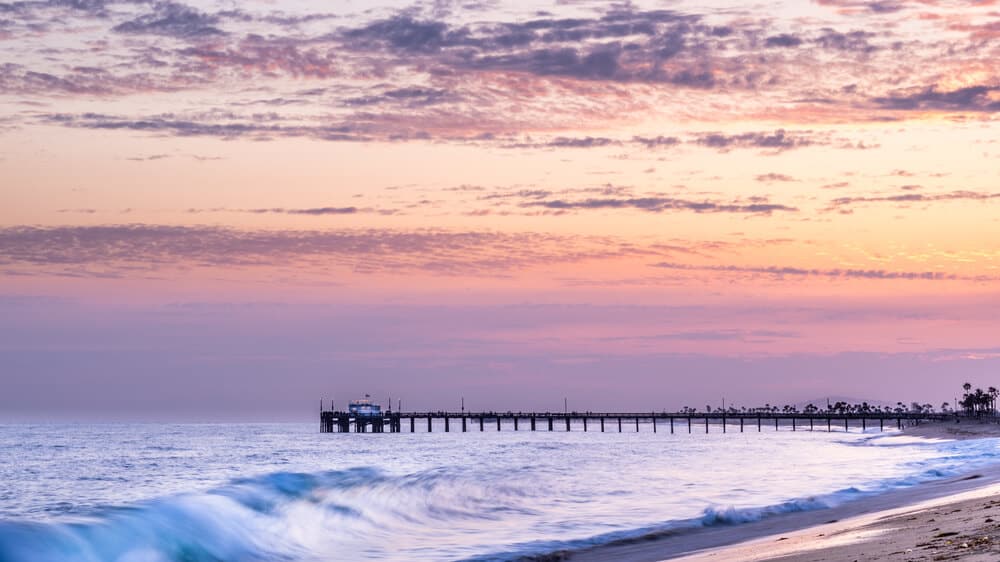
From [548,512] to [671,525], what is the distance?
18.4ft

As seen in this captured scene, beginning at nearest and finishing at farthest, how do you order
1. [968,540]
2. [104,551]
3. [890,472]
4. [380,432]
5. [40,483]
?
[968,540] → [104,551] → [890,472] → [40,483] → [380,432]

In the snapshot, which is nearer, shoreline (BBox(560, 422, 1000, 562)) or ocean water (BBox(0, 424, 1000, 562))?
shoreline (BBox(560, 422, 1000, 562))

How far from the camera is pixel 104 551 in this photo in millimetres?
23234

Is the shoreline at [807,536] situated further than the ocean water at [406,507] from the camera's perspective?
No

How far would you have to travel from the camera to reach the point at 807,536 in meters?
19.9

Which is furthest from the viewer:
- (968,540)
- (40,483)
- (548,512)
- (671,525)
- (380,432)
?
(380,432)

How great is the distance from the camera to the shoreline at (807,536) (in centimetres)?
1634

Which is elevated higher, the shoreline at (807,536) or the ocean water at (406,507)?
the shoreline at (807,536)

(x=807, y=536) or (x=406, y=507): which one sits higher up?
(x=807, y=536)

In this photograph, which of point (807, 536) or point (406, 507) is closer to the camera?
point (807, 536)

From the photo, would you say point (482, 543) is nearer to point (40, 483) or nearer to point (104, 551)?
point (104, 551)

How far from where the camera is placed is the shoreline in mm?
16344

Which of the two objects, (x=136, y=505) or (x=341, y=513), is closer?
(x=136, y=505)

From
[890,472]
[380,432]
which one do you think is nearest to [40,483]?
[890,472]
